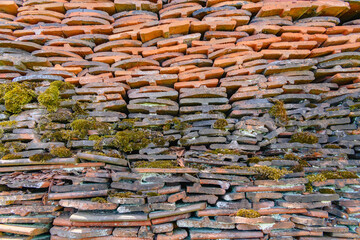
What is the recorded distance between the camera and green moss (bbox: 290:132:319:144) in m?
2.94

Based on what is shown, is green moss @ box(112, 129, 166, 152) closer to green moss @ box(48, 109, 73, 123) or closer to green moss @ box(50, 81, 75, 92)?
green moss @ box(48, 109, 73, 123)

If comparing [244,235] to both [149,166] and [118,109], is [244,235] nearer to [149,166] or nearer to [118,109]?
[149,166]

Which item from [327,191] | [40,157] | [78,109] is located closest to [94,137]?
[78,109]

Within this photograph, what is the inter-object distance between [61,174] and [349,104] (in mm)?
4802

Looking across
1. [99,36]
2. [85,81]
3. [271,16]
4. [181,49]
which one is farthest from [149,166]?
[271,16]

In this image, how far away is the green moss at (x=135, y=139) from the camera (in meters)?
2.81

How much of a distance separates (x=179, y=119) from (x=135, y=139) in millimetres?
809

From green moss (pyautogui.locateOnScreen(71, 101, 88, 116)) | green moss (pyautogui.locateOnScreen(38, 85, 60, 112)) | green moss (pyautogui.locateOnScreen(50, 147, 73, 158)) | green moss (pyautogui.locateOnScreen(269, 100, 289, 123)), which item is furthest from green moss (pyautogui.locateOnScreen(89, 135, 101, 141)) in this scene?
green moss (pyautogui.locateOnScreen(269, 100, 289, 123))

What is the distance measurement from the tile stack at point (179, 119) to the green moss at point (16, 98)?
0.02 meters

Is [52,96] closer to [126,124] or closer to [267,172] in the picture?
[126,124]

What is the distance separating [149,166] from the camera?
105 inches

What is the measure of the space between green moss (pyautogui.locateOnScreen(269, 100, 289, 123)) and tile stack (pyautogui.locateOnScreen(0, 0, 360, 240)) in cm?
2

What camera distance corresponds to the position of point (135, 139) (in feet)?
9.46

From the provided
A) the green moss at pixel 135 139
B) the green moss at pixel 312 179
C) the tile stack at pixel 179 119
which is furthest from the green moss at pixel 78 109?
the green moss at pixel 312 179
